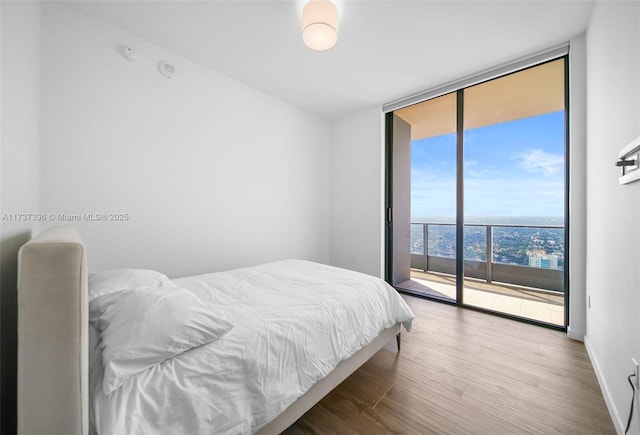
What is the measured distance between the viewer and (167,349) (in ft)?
3.17

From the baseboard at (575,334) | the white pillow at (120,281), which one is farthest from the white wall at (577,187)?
the white pillow at (120,281)

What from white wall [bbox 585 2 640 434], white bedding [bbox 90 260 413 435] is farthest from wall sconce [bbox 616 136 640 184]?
white bedding [bbox 90 260 413 435]

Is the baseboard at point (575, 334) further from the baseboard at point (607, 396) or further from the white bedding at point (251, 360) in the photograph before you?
the white bedding at point (251, 360)

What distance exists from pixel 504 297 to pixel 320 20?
11.9 feet

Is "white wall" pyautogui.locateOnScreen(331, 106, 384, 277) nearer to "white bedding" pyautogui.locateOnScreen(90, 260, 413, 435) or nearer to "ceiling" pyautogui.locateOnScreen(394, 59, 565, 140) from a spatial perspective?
"ceiling" pyautogui.locateOnScreen(394, 59, 565, 140)

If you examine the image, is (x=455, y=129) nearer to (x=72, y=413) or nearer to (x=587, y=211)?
(x=587, y=211)

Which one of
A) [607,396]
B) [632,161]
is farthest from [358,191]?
[607,396]

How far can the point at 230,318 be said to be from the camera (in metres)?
1.32

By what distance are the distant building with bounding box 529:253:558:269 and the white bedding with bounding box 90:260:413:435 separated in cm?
194

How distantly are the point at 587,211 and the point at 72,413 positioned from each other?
3.48m

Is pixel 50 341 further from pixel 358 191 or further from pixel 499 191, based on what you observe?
pixel 499 191

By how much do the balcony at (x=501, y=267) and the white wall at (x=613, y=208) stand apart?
2.19 ft

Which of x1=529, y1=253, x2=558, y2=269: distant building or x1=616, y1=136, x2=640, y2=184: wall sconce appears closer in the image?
x1=616, y1=136, x2=640, y2=184: wall sconce

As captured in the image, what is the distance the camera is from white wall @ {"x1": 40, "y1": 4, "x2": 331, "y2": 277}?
1.93m
